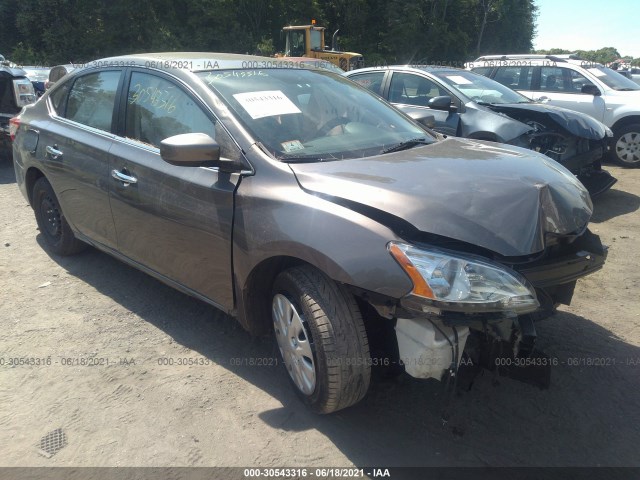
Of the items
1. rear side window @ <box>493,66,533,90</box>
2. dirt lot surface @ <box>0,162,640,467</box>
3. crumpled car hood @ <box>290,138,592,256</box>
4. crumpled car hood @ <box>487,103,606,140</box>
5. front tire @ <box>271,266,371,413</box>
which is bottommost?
dirt lot surface @ <box>0,162,640,467</box>

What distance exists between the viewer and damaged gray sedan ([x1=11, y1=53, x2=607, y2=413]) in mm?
2350

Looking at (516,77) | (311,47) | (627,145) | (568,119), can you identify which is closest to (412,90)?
(568,119)

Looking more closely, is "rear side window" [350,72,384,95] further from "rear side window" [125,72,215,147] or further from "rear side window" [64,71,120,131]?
"rear side window" [125,72,215,147]

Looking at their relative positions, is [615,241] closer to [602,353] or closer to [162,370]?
[602,353]

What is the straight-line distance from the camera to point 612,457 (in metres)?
2.53

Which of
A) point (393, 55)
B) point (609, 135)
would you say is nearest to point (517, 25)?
point (393, 55)

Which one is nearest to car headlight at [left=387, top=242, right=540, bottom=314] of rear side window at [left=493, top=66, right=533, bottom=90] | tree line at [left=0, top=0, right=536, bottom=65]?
rear side window at [left=493, top=66, right=533, bottom=90]

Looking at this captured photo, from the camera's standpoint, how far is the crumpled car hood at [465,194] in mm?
2387

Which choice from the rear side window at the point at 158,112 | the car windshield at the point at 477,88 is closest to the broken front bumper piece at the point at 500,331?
the rear side window at the point at 158,112

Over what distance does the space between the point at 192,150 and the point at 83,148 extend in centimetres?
163

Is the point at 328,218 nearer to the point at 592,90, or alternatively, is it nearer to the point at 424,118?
the point at 424,118

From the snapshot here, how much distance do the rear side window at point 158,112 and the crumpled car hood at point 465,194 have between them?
815 millimetres

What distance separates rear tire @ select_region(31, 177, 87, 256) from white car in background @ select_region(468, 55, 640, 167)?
7230 mm

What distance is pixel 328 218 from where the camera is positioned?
8.13ft
